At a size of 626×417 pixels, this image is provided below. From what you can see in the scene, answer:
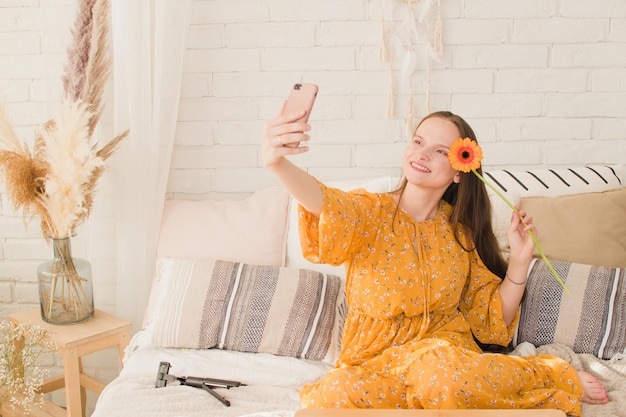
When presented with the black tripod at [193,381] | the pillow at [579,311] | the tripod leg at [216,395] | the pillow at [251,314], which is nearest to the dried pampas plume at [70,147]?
the pillow at [251,314]

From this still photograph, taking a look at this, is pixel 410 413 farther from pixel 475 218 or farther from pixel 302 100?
pixel 475 218

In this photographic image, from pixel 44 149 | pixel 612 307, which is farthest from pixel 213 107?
pixel 612 307

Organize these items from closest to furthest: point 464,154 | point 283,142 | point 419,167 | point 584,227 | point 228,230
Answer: point 283,142
point 464,154
point 419,167
point 584,227
point 228,230

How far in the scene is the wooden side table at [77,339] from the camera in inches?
75.2

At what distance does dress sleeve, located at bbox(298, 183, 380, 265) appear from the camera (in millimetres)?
1572

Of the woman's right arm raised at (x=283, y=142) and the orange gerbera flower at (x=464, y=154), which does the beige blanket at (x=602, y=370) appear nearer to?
the orange gerbera flower at (x=464, y=154)

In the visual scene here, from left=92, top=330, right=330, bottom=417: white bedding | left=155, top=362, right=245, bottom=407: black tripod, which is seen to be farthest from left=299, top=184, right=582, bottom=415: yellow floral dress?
left=155, top=362, right=245, bottom=407: black tripod

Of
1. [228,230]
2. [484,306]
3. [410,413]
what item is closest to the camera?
[410,413]

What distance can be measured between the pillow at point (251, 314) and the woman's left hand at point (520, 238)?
1.70 feet

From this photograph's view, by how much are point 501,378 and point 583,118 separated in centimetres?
127

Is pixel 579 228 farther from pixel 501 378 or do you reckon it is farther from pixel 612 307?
pixel 501 378

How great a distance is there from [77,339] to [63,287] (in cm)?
19

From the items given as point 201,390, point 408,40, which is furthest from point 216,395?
point 408,40

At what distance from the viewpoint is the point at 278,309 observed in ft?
6.13
